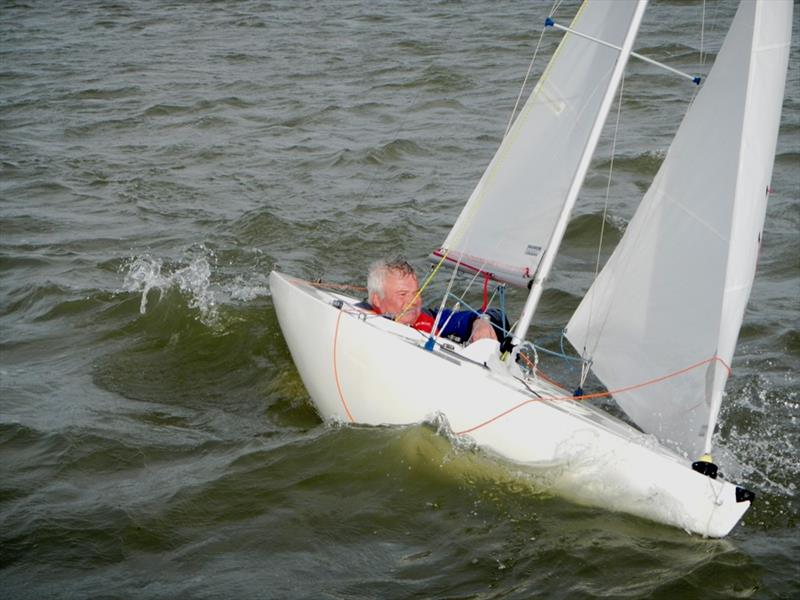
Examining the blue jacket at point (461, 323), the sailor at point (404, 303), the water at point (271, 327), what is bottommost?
the water at point (271, 327)

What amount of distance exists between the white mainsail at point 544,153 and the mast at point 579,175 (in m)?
0.27

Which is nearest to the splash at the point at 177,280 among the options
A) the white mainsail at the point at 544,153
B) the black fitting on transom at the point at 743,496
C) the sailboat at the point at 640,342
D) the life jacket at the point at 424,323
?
the sailboat at the point at 640,342

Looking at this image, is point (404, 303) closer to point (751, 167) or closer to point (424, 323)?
point (424, 323)

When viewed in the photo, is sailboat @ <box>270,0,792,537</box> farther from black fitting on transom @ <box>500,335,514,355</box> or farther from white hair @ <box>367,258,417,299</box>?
white hair @ <box>367,258,417,299</box>

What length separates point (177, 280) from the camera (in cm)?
789

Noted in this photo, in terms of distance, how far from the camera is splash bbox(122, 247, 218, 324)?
24.9ft

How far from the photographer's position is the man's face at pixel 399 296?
5.86 meters

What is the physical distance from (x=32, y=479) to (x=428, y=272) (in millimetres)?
4015

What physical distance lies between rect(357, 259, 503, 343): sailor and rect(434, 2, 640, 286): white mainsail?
1.52ft

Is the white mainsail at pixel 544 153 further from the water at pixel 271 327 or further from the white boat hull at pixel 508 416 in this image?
the water at pixel 271 327

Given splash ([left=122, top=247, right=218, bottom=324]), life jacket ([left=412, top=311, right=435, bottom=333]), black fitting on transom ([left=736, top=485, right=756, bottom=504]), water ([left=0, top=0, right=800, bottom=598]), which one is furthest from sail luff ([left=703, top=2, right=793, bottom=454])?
splash ([left=122, top=247, right=218, bottom=324])

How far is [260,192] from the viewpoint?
10500mm

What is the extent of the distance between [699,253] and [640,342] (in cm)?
54

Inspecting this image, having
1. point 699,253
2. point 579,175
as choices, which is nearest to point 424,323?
point 579,175
